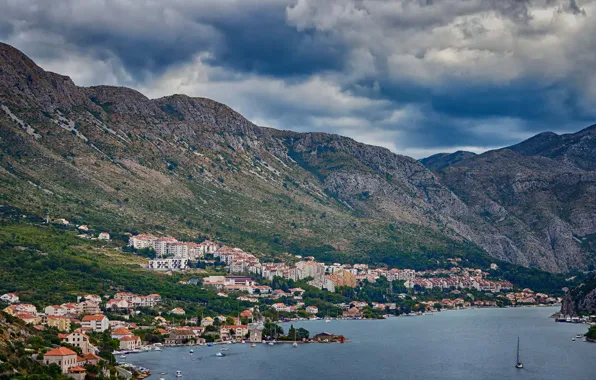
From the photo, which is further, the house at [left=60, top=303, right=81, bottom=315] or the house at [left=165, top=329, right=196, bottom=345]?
the house at [left=165, top=329, right=196, bottom=345]

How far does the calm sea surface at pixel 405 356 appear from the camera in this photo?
63.1 metres

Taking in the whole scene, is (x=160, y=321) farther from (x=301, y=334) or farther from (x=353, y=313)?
(x=353, y=313)

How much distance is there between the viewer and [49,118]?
13900 cm

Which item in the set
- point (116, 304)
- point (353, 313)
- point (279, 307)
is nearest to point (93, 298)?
point (116, 304)

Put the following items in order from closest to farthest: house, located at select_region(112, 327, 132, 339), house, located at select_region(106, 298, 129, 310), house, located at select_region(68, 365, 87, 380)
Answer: house, located at select_region(68, 365, 87, 380), house, located at select_region(112, 327, 132, 339), house, located at select_region(106, 298, 129, 310)

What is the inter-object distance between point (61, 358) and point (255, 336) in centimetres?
3679

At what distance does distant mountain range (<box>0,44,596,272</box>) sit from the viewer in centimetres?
12562

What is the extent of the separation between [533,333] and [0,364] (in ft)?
214

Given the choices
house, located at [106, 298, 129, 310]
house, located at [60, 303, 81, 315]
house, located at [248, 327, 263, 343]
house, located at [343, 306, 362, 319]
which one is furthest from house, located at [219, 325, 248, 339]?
house, located at [343, 306, 362, 319]

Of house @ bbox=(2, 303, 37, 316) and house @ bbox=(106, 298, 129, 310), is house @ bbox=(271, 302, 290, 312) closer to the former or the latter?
house @ bbox=(106, 298, 129, 310)

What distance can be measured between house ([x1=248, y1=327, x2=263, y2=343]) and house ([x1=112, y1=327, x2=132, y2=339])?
46.3 feet

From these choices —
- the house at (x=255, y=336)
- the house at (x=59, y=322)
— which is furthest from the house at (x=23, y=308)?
the house at (x=255, y=336)

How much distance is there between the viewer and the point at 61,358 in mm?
49562

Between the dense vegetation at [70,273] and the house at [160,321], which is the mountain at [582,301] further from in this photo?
the house at [160,321]
